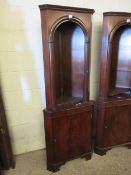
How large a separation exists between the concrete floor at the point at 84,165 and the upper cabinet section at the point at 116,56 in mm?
805

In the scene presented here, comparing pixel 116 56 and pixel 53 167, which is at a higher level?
pixel 116 56

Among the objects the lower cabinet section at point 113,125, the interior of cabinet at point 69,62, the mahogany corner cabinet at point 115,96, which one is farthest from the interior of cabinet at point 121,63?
the interior of cabinet at point 69,62

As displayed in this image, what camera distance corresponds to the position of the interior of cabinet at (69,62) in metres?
1.89

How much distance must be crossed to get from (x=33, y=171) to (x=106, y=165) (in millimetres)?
882

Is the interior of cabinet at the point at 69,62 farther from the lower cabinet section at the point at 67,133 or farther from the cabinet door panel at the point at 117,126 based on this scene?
the cabinet door panel at the point at 117,126

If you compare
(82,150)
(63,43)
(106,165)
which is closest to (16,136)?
(82,150)

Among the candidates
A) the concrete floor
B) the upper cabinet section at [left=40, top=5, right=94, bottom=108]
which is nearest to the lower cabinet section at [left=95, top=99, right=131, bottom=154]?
the concrete floor

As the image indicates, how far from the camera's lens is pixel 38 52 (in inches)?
78.2

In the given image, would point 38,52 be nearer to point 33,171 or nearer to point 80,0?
point 80,0

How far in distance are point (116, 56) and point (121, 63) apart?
0.12m

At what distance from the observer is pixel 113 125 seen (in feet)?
6.97

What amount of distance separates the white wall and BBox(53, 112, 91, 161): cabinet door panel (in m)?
0.46

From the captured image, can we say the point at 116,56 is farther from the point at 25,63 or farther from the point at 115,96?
the point at 25,63

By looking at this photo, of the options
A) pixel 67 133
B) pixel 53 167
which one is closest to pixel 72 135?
pixel 67 133
